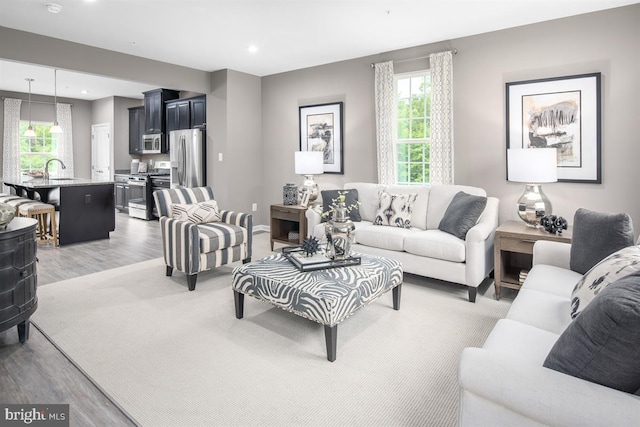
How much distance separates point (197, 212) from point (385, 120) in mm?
2554

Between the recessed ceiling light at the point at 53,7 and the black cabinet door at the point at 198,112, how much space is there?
9.32 ft

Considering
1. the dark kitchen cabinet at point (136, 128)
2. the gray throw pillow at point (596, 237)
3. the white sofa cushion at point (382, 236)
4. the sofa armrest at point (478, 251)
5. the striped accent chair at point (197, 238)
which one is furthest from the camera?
the dark kitchen cabinet at point (136, 128)

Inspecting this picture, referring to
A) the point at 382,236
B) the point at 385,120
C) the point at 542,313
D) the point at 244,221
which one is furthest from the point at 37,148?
the point at 542,313

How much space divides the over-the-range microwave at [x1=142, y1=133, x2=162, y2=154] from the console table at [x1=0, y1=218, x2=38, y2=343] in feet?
A: 18.2

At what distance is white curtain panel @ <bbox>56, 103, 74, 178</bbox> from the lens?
29.8ft

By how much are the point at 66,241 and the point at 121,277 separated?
206 centimetres

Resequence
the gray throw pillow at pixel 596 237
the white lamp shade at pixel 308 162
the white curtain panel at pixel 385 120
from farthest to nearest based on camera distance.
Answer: the white lamp shade at pixel 308 162
the white curtain panel at pixel 385 120
the gray throw pillow at pixel 596 237

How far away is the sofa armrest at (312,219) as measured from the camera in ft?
15.1

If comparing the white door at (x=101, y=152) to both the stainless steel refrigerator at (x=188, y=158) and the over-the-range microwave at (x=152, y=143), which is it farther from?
the stainless steel refrigerator at (x=188, y=158)

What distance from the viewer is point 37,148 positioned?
8.91m

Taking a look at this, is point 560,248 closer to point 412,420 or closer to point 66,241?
point 412,420

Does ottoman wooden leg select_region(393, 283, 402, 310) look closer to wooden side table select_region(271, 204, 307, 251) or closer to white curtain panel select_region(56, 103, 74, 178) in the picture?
wooden side table select_region(271, 204, 307, 251)

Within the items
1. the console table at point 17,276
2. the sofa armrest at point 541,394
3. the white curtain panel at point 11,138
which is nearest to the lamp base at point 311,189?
the console table at point 17,276

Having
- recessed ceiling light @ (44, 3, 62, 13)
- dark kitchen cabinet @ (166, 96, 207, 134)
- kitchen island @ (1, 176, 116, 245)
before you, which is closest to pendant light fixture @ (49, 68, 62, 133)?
kitchen island @ (1, 176, 116, 245)
